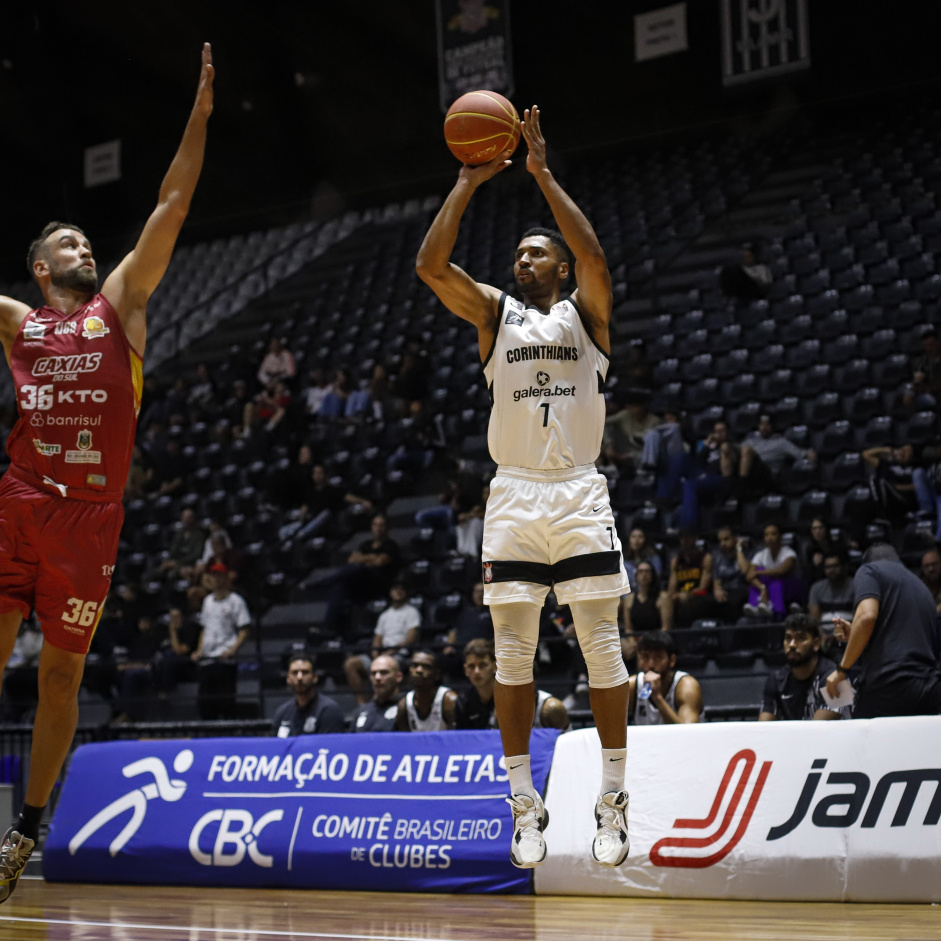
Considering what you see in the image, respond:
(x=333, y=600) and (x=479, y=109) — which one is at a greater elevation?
(x=479, y=109)

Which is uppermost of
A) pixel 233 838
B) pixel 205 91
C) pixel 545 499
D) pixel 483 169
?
pixel 205 91

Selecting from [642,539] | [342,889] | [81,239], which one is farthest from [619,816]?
[642,539]

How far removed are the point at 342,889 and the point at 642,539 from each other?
5.30 meters

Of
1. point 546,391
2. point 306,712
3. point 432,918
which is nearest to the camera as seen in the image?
point 546,391

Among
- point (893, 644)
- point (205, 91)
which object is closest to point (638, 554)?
point (893, 644)

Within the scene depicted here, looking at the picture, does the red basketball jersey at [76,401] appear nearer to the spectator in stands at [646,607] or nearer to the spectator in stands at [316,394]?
the spectator in stands at [646,607]

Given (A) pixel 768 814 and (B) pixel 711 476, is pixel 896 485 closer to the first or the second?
(B) pixel 711 476

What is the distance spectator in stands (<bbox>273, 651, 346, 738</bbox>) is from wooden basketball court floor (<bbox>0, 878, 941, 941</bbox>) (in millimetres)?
1709

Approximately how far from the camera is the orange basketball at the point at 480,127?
16.8ft

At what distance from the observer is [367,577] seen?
13188 mm

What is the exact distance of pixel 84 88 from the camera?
21.3 m

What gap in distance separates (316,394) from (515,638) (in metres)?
12.6

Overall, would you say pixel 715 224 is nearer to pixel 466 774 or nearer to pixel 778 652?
pixel 778 652

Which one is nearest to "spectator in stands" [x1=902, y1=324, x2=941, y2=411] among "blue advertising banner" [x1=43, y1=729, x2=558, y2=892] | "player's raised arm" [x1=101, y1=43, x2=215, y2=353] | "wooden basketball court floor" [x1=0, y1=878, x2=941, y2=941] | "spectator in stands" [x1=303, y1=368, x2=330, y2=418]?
"blue advertising banner" [x1=43, y1=729, x2=558, y2=892]
